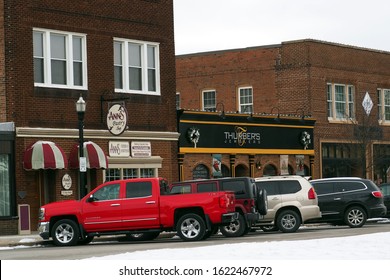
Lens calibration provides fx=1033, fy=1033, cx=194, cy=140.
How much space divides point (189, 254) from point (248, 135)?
2525 centimetres

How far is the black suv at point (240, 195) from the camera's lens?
30078 millimetres

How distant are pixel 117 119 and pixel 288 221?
8.14 m

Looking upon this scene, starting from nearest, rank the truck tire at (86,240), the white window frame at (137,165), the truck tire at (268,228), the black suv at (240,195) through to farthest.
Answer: the truck tire at (86,240) → the black suv at (240,195) → the truck tire at (268,228) → the white window frame at (137,165)

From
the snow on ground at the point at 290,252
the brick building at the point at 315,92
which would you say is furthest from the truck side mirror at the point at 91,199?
the brick building at the point at 315,92

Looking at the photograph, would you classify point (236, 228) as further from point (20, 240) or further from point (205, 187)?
point (20, 240)

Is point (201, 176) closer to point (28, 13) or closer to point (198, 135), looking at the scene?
point (198, 135)

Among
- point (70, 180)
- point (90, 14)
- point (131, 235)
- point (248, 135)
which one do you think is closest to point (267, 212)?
point (131, 235)

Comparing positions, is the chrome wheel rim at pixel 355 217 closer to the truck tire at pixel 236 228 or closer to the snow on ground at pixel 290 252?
the truck tire at pixel 236 228

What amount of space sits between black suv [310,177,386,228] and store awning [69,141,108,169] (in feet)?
25.0

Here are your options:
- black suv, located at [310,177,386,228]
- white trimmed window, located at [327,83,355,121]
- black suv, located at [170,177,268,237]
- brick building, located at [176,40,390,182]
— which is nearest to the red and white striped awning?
black suv, located at [170,177,268,237]

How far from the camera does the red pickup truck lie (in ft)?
93.1

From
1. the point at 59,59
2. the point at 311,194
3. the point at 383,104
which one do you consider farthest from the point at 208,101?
the point at 311,194

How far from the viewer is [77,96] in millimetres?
36656

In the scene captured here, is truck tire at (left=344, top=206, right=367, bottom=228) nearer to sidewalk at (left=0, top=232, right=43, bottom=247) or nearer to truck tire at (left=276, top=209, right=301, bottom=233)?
truck tire at (left=276, top=209, right=301, bottom=233)
